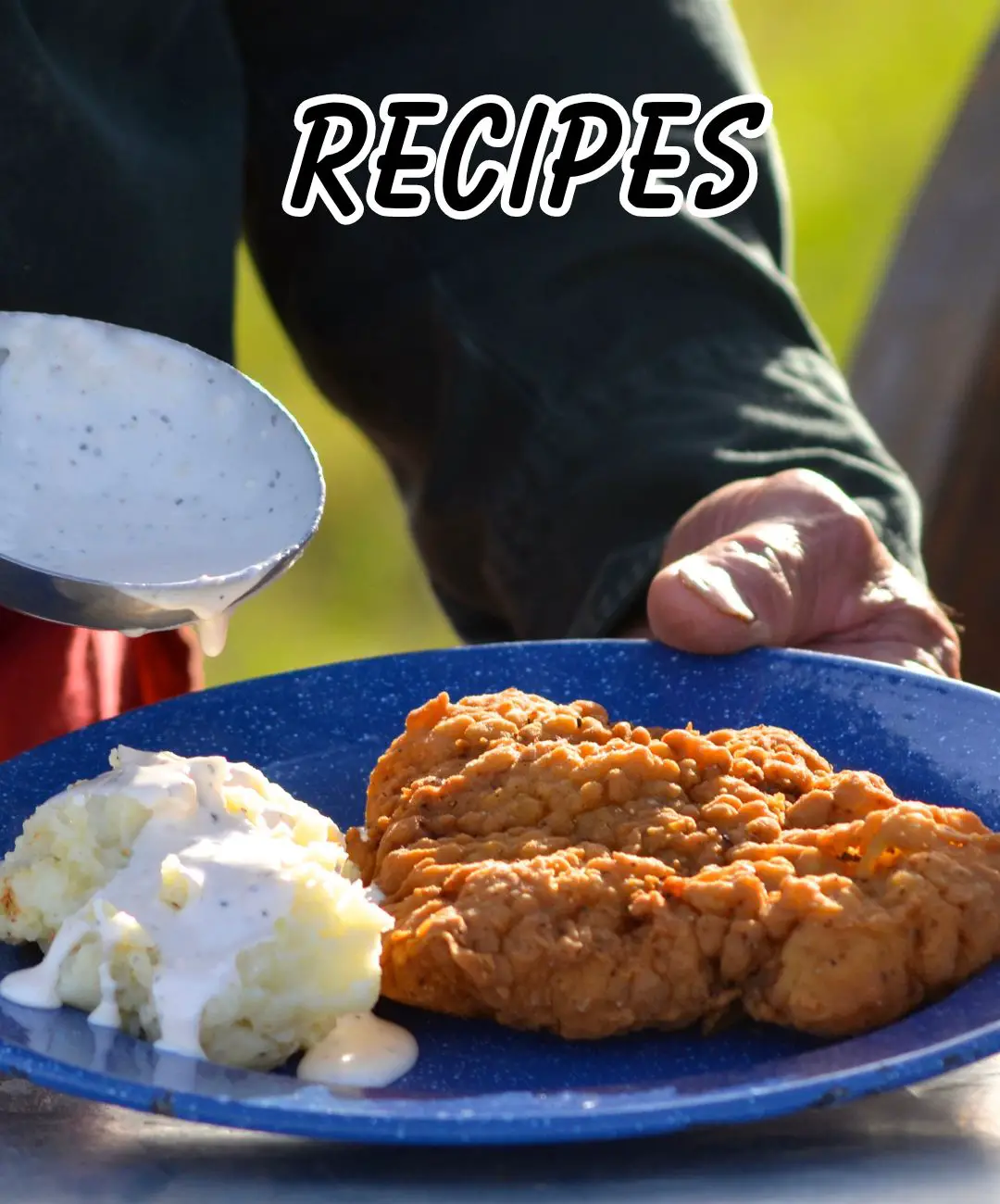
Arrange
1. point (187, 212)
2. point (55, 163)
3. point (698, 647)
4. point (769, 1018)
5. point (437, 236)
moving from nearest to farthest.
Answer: point (769, 1018) < point (698, 647) < point (55, 163) < point (187, 212) < point (437, 236)

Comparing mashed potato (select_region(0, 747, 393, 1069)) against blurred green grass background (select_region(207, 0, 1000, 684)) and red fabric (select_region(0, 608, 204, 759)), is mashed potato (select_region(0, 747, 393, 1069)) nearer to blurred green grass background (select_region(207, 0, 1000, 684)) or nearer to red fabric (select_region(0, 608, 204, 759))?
red fabric (select_region(0, 608, 204, 759))

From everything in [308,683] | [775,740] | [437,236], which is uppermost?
[437,236]

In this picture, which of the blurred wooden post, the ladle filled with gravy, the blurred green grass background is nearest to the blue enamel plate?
the ladle filled with gravy

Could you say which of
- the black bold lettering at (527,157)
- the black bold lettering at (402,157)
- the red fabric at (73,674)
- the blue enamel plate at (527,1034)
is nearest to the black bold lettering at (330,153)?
the black bold lettering at (402,157)

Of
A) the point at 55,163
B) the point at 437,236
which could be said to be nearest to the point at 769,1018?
the point at 55,163

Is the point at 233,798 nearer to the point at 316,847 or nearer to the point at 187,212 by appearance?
the point at 316,847

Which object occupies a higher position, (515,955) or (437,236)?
(437,236)

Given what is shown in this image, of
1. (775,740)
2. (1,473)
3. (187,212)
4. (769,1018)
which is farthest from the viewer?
(187,212)

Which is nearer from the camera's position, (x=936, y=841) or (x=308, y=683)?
(x=936, y=841)
